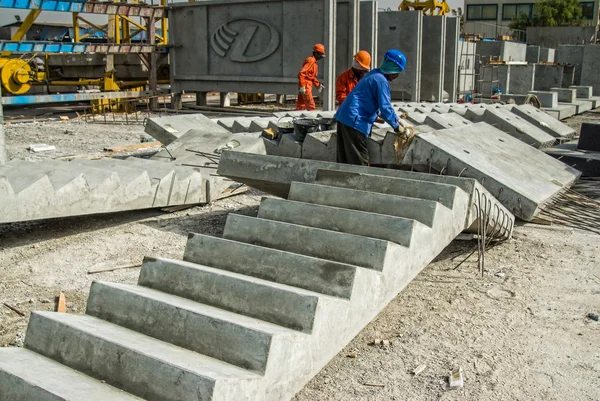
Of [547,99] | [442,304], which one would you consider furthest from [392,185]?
[547,99]

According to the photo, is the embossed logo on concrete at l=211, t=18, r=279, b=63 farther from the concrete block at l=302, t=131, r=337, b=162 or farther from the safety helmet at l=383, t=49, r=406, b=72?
the safety helmet at l=383, t=49, r=406, b=72

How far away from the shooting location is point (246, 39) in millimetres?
17578

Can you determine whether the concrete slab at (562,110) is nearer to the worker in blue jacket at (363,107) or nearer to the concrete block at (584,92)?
the concrete block at (584,92)

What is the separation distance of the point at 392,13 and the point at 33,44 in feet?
35.1

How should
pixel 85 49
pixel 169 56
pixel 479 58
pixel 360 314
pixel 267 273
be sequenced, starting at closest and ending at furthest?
1. pixel 360 314
2. pixel 267 273
3. pixel 85 49
4. pixel 169 56
5. pixel 479 58

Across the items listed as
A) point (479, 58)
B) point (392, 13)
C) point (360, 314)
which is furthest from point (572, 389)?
point (479, 58)

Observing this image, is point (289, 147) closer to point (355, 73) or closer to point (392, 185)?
point (355, 73)

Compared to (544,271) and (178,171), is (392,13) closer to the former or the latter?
(178,171)

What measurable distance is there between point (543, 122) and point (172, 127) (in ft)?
28.5

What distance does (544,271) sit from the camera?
5.50 meters

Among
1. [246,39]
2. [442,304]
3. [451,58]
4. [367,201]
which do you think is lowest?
[442,304]

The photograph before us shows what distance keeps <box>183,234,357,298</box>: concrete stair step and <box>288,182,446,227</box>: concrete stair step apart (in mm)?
1077

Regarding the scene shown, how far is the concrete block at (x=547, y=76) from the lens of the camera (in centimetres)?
2673

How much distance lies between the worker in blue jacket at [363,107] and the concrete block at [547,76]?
2298cm
